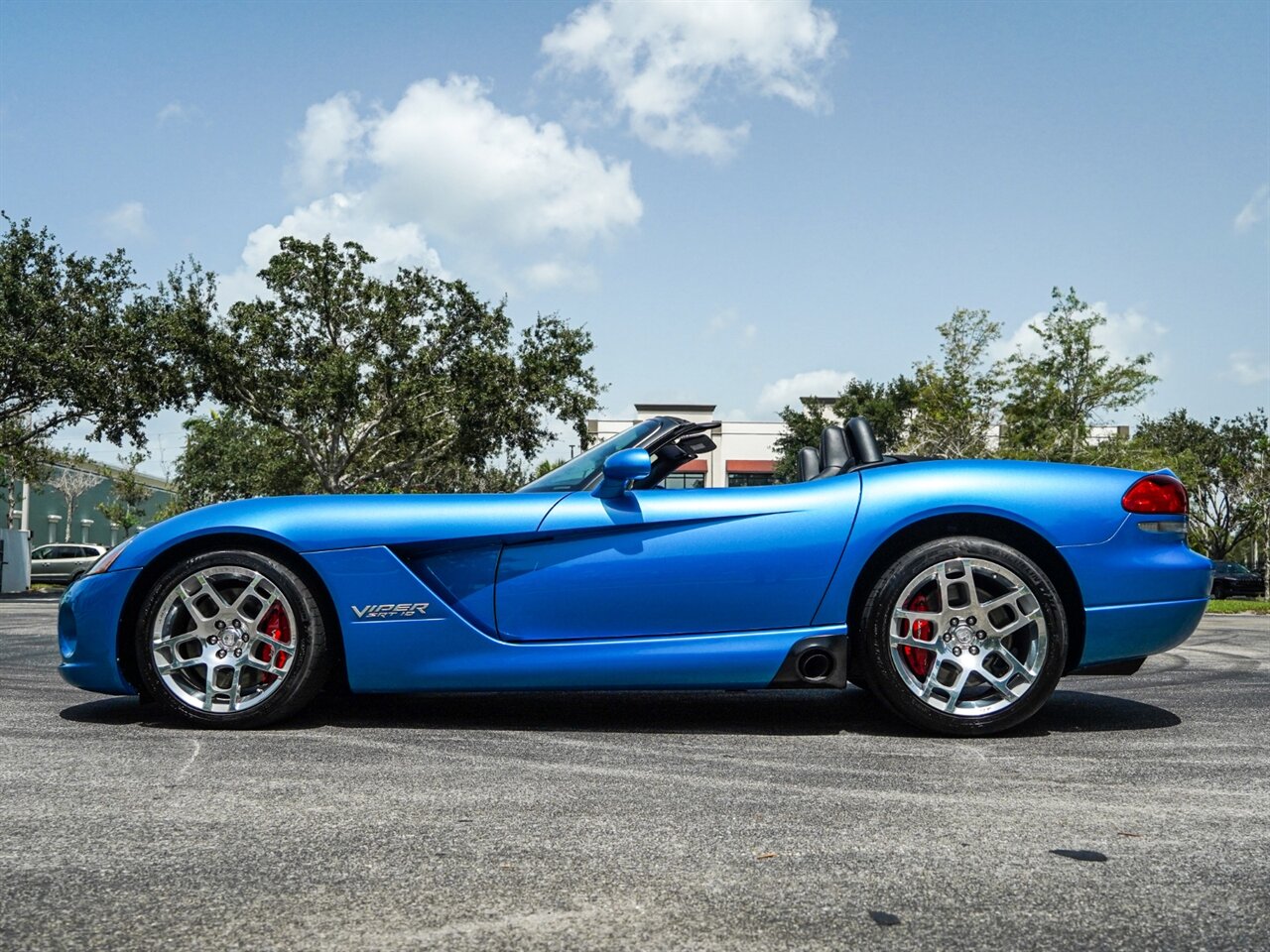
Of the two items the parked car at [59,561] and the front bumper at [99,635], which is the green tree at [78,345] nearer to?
the parked car at [59,561]

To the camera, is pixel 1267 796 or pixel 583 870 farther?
pixel 1267 796

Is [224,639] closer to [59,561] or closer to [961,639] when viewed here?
[961,639]

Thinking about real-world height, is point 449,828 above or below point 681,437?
below

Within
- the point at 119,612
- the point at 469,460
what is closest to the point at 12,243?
the point at 469,460

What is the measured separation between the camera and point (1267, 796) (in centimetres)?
321

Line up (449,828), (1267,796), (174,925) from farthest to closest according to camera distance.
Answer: (1267,796)
(449,828)
(174,925)

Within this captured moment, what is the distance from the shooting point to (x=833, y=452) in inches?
192

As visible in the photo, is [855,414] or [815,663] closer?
[815,663]

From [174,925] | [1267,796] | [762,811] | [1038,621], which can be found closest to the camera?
[174,925]

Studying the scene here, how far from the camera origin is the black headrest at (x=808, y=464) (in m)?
5.07

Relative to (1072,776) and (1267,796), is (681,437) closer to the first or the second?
(1072,776)

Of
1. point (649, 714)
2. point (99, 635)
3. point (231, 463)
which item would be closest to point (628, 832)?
point (649, 714)

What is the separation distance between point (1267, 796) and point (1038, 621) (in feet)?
3.52

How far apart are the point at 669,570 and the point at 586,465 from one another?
67cm
